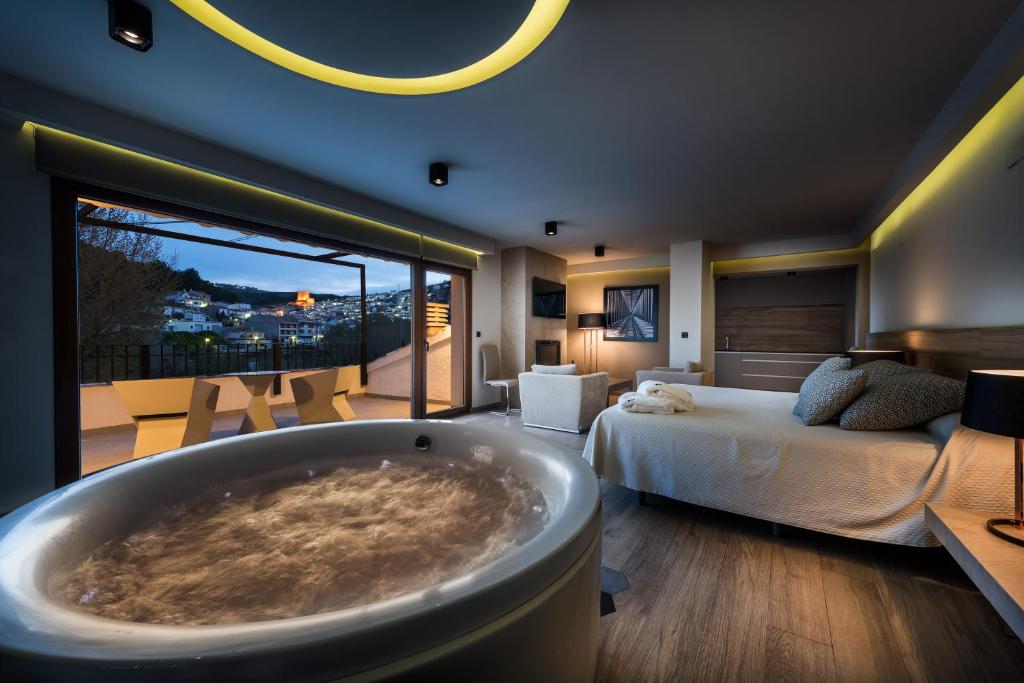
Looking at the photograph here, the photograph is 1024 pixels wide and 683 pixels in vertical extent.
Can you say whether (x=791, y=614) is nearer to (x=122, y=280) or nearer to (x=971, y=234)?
(x=971, y=234)

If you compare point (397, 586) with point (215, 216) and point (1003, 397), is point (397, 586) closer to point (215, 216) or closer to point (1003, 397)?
point (1003, 397)

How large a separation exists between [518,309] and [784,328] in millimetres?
4268

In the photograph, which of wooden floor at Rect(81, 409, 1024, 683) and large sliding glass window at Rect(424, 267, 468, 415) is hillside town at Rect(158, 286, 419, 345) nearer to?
large sliding glass window at Rect(424, 267, 468, 415)

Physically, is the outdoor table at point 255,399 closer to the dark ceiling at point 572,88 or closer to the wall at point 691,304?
the dark ceiling at point 572,88

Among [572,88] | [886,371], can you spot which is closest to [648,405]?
[886,371]

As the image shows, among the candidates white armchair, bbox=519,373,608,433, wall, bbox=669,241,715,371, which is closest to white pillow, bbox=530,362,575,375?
white armchair, bbox=519,373,608,433

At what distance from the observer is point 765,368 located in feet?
20.4

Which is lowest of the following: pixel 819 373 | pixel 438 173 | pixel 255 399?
pixel 255 399

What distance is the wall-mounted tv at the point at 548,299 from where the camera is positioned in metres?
6.33

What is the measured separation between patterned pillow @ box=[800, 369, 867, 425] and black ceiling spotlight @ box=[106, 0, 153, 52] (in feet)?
11.8

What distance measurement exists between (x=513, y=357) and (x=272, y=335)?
12.0ft

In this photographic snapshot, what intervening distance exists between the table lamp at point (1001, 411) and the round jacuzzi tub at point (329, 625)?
1226mm

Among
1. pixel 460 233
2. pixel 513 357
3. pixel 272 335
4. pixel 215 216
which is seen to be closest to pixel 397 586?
pixel 215 216

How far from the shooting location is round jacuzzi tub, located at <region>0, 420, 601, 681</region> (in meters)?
0.57
